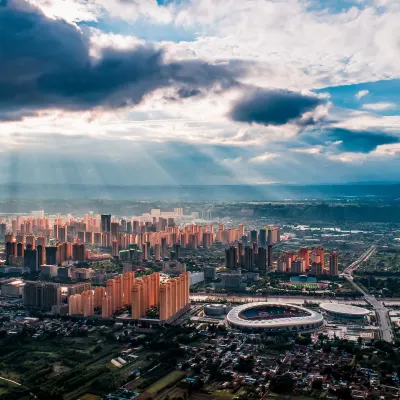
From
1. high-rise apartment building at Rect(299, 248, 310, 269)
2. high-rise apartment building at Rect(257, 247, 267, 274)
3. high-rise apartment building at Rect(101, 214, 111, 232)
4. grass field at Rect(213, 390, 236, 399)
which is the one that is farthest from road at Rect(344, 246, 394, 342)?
high-rise apartment building at Rect(101, 214, 111, 232)

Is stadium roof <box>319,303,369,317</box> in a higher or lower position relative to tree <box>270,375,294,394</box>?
higher

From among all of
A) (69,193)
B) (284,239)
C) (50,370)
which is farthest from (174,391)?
(69,193)

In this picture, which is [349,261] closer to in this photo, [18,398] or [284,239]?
[284,239]

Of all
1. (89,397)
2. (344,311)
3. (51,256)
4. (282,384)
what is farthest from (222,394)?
(51,256)

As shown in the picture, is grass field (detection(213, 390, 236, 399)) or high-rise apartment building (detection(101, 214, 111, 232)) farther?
high-rise apartment building (detection(101, 214, 111, 232))

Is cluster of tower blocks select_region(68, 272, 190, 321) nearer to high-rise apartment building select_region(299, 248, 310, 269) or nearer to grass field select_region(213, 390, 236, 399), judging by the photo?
grass field select_region(213, 390, 236, 399)

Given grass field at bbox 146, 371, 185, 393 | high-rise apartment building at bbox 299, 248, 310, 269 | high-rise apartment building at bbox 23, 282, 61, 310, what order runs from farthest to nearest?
high-rise apartment building at bbox 299, 248, 310, 269, high-rise apartment building at bbox 23, 282, 61, 310, grass field at bbox 146, 371, 185, 393

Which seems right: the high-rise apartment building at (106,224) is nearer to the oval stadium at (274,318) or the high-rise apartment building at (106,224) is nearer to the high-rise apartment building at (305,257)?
the high-rise apartment building at (305,257)
